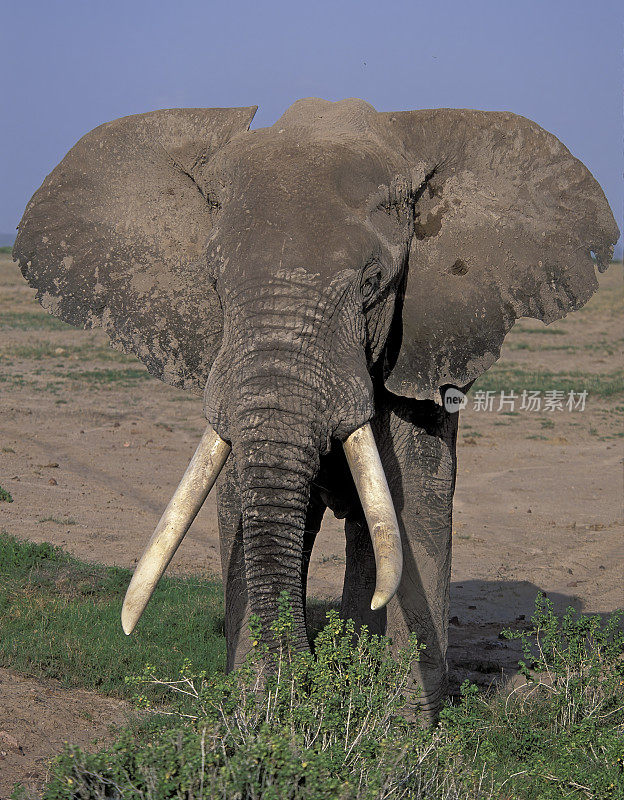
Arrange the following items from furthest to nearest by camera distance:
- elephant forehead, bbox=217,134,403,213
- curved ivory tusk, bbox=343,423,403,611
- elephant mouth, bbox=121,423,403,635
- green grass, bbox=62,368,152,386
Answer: green grass, bbox=62,368,152,386, elephant forehead, bbox=217,134,403,213, elephant mouth, bbox=121,423,403,635, curved ivory tusk, bbox=343,423,403,611

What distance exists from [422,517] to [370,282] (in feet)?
4.50

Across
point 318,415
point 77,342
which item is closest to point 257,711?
point 318,415

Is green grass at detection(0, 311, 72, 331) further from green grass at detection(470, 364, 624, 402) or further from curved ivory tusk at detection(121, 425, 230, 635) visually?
curved ivory tusk at detection(121, 425, 230, 635)

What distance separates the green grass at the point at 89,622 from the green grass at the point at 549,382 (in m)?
10.9

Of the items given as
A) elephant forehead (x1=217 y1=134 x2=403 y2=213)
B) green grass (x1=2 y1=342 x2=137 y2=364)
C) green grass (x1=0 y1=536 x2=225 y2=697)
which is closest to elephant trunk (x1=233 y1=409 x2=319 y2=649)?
elephant forehead (x1=217 y1=134 x2=403 y2=213)

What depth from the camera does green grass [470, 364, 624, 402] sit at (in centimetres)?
1742

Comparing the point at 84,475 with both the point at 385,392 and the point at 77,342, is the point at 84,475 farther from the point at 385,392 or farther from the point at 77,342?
the point at 77,342

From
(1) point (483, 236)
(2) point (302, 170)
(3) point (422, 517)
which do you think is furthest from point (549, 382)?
(2) point (302, 170)

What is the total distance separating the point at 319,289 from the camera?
3.75 m

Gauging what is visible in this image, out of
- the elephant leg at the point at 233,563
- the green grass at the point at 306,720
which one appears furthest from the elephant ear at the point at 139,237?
the green grass at the point at 306,720

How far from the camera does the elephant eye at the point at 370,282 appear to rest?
3.96 m

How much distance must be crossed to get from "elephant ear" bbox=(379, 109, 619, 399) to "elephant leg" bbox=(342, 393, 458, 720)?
0.32m

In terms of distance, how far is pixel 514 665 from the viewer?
6551mm

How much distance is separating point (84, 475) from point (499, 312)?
22.1 ft
